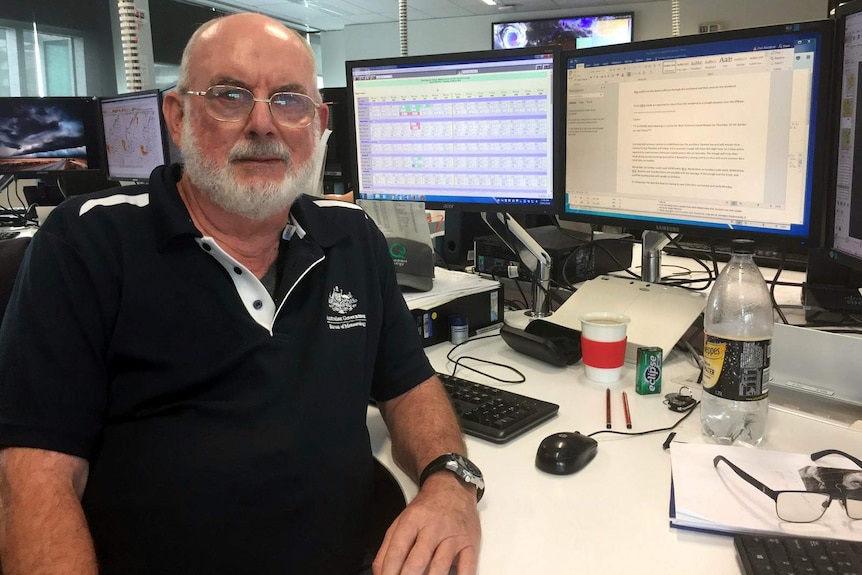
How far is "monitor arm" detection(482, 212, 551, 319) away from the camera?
1.58 meters

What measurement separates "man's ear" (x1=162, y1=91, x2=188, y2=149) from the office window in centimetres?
621

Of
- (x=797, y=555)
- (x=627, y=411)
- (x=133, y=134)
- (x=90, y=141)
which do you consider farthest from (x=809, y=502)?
(x=90, y=141)

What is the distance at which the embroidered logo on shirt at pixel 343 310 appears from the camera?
1038mm

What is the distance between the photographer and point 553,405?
1062 mm

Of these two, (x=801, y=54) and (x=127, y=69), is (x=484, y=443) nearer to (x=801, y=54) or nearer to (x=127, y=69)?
(x=801, y=54)

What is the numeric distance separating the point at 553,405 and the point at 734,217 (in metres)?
0.52

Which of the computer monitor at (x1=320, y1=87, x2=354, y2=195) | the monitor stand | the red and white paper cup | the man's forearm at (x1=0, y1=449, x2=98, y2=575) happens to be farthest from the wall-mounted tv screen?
the man's forearm at (x1=0, y1=449, x2=98, y2=575)

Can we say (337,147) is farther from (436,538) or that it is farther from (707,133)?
(436,538)

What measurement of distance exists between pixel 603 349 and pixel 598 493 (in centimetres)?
40

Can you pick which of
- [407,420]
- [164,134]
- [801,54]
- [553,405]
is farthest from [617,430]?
[164,134]

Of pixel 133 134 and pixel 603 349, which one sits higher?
pixel 133 134

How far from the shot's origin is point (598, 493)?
833mm

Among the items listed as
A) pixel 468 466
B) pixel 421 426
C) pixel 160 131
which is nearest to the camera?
pixel 468 466

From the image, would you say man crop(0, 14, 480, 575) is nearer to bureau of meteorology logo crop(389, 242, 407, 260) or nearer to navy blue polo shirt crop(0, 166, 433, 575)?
navy blue polo shirt crop(0, 166, 433, 575)
